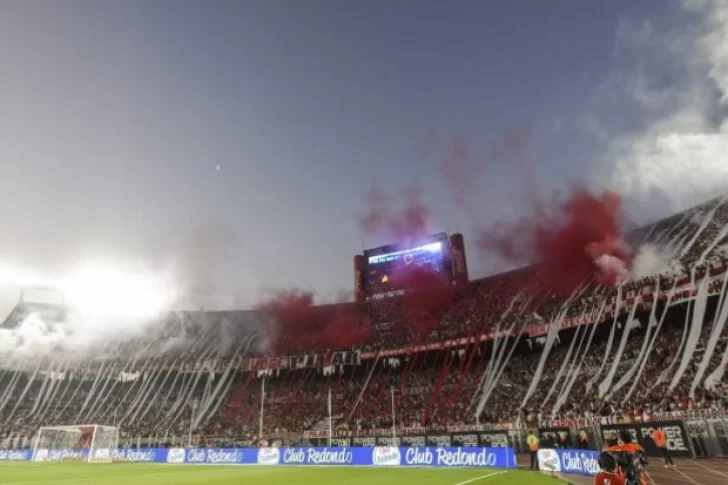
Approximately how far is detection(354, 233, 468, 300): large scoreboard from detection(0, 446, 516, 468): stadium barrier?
33.9 m

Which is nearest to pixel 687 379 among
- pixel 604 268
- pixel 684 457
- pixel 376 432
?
pixel 684 457

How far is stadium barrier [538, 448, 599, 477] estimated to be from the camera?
18195mm

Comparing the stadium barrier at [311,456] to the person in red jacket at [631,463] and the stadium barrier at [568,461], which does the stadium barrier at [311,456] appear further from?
the person in red jacket at [631,463]

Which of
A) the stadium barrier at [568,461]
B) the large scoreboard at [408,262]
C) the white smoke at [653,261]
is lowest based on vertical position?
the stadium barrier at [568,461]

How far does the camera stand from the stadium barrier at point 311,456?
24.5 meters

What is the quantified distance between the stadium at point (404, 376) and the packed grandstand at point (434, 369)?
19 cm

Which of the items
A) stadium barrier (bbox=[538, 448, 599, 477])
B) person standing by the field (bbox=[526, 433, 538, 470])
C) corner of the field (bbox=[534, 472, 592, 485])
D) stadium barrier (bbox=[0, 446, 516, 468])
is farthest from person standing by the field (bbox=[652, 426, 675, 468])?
stadium barrier (bbox=[0, 446, 516, 468])

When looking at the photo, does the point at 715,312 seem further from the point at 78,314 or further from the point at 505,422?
the point at 78,314

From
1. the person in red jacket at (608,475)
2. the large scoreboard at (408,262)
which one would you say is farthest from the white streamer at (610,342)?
the person in red jacket at (608,475)

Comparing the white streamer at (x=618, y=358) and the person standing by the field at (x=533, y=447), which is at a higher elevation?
the white streamer at (x=618, y=358)

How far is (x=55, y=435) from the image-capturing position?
1694 inches

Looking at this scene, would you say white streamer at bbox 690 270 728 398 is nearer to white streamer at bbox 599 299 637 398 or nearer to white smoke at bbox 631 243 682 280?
white smoke at bbox 631 243 682 280

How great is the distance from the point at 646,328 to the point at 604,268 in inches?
378

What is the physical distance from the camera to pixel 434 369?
52.9 m
